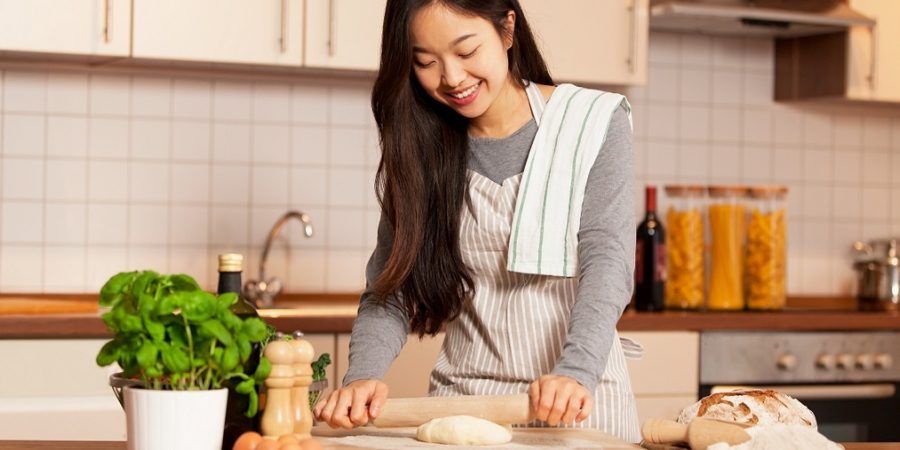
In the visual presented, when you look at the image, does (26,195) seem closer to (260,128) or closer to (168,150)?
(168,150)

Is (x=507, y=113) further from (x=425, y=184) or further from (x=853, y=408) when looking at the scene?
(x=853, y=408)

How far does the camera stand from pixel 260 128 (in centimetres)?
305

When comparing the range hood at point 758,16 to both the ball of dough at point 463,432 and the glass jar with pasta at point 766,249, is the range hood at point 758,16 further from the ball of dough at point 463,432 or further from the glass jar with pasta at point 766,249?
the ball of dough at point 463,432

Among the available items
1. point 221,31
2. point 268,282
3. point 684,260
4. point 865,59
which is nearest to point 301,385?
point 221,31

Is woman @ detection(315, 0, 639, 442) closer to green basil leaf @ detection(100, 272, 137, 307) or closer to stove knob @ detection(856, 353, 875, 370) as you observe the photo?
green basil leaf @ detection(100, 272, 137, 307)

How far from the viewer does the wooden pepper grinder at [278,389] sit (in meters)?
1.20

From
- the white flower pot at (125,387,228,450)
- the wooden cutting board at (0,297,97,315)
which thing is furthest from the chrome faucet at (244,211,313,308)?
the white flower pot at (125,387,228,450)

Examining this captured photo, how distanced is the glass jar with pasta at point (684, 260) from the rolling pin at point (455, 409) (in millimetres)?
1744

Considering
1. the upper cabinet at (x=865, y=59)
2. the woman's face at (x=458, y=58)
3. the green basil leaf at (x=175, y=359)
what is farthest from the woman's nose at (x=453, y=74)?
the upper cabinet at (x=865, y=59)

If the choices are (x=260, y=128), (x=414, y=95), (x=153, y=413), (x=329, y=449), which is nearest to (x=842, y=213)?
(x=260, y=128)

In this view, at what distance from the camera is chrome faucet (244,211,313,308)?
2924 mm

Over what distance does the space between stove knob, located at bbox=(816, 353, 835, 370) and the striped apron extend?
1.26 meters

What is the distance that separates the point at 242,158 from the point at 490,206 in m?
1.45

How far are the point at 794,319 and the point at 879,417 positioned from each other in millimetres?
333
